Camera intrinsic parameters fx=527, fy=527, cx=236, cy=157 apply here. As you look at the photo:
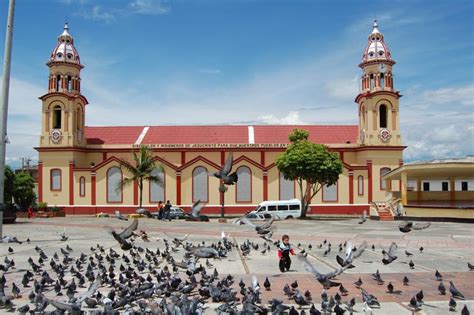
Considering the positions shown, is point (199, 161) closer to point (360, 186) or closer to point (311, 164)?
point (311, 164)

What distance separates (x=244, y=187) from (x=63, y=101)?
21.6 meters

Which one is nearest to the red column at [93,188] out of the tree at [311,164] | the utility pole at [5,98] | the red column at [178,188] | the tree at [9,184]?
the red column at [178,188]

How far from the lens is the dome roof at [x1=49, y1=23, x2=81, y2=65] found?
188 ft

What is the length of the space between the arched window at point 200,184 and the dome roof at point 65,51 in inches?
714

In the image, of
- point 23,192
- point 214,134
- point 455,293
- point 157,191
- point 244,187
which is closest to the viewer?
point 455,293

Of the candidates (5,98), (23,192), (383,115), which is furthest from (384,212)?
(23,192)

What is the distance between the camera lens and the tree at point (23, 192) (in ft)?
211

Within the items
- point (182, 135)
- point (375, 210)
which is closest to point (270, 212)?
point (375, 210)

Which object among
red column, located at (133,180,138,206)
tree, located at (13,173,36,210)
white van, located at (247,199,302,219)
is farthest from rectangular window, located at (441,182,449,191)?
tree, located at (13,173,36,210)

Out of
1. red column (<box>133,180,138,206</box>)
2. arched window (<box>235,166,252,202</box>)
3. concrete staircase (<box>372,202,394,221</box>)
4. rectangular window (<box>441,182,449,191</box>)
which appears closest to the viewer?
concrete staircase (<box>372,202,394,221</box>)

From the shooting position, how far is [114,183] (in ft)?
182

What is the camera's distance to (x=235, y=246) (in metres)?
19.4

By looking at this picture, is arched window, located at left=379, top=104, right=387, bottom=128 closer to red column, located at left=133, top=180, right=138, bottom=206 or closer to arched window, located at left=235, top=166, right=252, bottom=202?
arched window, located at left=235, top=166, right=252, bottom=202

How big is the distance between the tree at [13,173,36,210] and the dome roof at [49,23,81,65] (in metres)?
16.8
